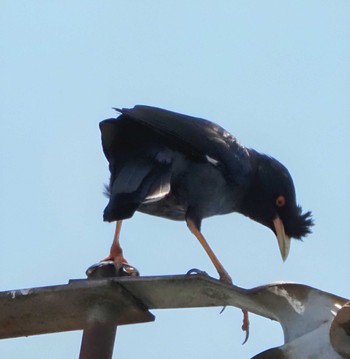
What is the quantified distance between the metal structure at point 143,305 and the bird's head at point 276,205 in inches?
151

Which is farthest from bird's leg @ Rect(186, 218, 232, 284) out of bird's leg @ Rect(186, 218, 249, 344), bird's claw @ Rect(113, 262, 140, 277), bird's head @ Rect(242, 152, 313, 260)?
bird's claw @ Rect(113, 262, 140, 277)

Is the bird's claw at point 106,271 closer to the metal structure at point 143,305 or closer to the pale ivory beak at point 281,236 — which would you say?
the metal structure at point 143,305

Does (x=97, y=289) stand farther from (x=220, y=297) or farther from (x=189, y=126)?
(x=189, y=126)

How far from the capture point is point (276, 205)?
7.68 m

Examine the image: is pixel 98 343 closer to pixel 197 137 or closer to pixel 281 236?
pixel 197 137

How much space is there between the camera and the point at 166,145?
6805 millimetres

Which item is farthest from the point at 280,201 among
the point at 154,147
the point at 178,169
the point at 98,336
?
the point at 98,336

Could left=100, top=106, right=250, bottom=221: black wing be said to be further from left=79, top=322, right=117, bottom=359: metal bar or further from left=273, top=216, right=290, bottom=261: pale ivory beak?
left=79, top=322, right=117, bottom=359: metal bar

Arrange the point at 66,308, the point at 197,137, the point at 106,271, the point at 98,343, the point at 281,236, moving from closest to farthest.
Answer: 1. the point at 98,343
2. the point at 66,308
3. the point at 106,271
4. the point at 197,137
5. the point at 281,236

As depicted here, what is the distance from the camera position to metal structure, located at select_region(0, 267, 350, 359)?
10.0 ft

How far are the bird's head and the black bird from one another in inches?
0.5

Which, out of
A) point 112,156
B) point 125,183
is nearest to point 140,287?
point 125,183

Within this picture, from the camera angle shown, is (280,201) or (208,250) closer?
(208,250)

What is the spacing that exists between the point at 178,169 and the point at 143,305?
3227mm
